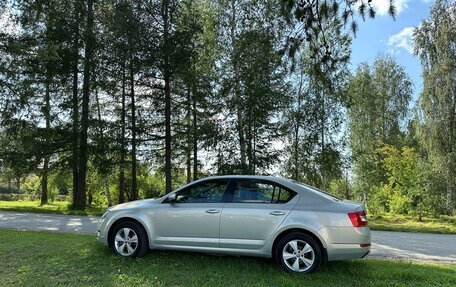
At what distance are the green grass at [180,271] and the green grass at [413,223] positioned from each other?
26.8ft

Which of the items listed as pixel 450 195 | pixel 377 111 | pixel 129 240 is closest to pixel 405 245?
pixel 129 240

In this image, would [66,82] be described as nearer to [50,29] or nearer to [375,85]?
[50,29]

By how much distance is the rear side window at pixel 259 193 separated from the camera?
634 cm

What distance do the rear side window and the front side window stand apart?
27cm

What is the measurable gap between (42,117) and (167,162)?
6.14m

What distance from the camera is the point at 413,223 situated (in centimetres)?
1839

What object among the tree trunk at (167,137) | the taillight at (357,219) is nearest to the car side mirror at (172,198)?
the taillight at (357,219)

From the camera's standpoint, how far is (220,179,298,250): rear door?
6.11 meters

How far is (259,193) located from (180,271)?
1735 millimetres

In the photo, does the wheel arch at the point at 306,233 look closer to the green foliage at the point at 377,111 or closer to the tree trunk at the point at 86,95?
the tree trunk at the point at 86,95

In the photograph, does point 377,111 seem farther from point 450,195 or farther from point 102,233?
point 102,233

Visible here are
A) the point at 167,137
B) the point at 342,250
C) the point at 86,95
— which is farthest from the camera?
the point at 86,95

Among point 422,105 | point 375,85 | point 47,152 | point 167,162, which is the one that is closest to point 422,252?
point 167,162

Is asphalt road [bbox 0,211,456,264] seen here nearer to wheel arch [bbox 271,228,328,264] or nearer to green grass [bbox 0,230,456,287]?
green grass [bbox 0,230,456,287]
